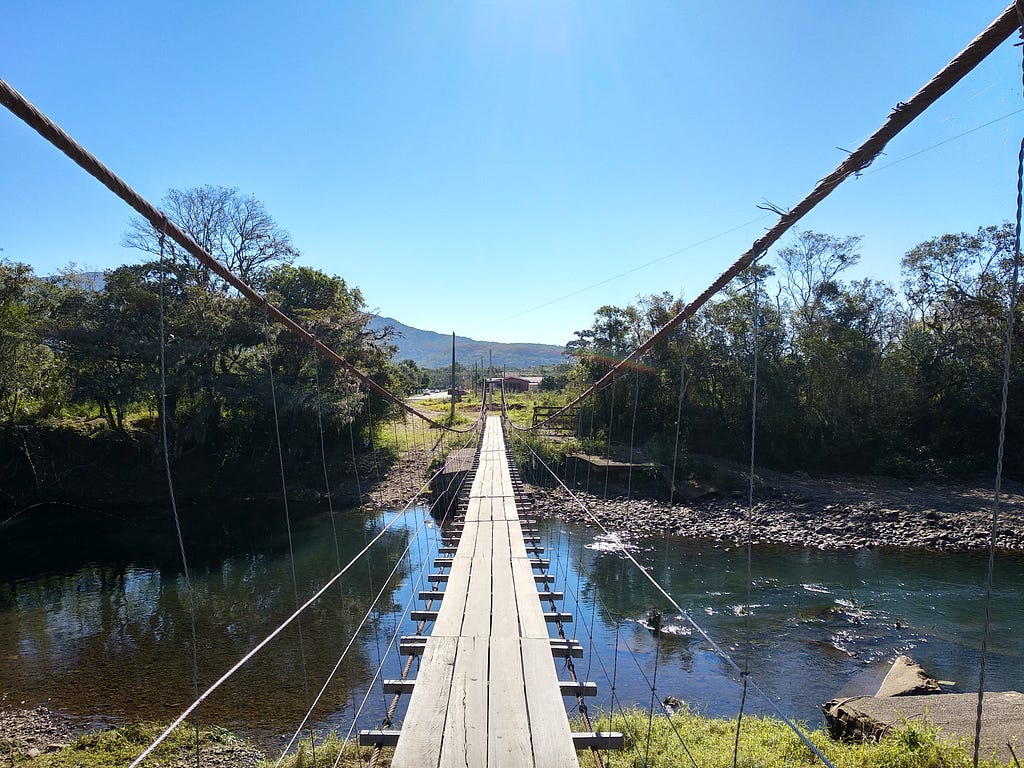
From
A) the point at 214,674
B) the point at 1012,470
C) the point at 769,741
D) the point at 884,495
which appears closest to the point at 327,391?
the point at 214,674

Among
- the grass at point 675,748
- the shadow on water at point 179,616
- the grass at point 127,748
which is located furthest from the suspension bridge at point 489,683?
the grass at point 127,748

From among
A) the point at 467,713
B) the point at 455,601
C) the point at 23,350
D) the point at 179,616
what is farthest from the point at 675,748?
the point at 23,350

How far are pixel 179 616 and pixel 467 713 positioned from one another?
6048mm

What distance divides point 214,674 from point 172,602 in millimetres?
2249

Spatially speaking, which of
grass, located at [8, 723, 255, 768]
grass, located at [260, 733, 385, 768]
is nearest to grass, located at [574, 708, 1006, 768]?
grass, located at [260, 733, 385, 768]

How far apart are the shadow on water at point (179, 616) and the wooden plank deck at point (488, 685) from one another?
161cm

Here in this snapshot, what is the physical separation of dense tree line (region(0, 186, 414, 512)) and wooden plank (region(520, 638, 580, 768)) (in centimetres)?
850

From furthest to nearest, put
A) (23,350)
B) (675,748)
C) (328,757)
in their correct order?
1. (23,350)
2. (328,757)
3. (675,748)

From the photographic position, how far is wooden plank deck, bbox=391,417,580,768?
2.01 metres

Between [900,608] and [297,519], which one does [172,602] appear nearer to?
[297,519]

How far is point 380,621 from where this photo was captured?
259 inches

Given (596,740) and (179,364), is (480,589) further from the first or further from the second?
(179,364)

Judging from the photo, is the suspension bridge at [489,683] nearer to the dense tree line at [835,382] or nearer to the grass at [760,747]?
the grass at [760,747]

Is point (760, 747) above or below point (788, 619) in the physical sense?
above
